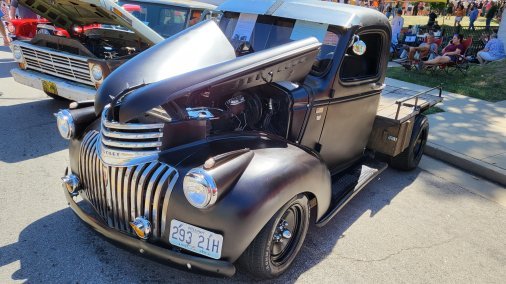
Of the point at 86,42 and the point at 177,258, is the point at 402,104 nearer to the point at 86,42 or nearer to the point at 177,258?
the point at 177,258

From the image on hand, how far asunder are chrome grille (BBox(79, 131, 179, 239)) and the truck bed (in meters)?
2.76

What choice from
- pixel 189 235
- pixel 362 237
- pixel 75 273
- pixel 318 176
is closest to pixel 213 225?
pixel 189 235

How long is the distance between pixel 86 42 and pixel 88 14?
535mm

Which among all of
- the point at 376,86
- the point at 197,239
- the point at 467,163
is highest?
the point at 376,86

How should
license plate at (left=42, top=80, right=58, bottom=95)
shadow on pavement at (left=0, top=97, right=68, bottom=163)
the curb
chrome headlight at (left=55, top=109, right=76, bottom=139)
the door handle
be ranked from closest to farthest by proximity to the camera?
chrome headlight at (left=55, top=109, right=76, bottom=139), the door handle, shadow on pavement at (left=0, top=97, right=68, bottom=163), the curb, license plate at (left=42, top=80, right=58, bottom=95)

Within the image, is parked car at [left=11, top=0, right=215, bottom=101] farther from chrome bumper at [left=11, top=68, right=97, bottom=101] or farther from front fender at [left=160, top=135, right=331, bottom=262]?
front fender at [left=160, top=135, right=331, bottom=262]

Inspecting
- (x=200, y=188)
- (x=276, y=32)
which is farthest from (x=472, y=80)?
(x=200, y=188)

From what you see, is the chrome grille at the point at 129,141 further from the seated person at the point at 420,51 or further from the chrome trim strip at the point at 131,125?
the seated person at the point at 420,51

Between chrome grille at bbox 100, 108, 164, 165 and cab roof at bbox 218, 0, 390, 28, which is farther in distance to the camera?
cab roof at bbox 218, 0, 390, 28

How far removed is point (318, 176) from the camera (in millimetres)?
2848

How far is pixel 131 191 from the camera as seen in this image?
242 centimetres

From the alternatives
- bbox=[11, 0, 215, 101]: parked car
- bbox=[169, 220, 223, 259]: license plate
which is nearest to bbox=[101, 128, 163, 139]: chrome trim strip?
bbox=[169, 220, 223, 259]: license plate

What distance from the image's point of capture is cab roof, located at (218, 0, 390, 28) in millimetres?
3404

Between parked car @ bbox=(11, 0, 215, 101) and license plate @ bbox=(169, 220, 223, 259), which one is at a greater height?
parked car @ bbox=(11, 0, 215, 101)
